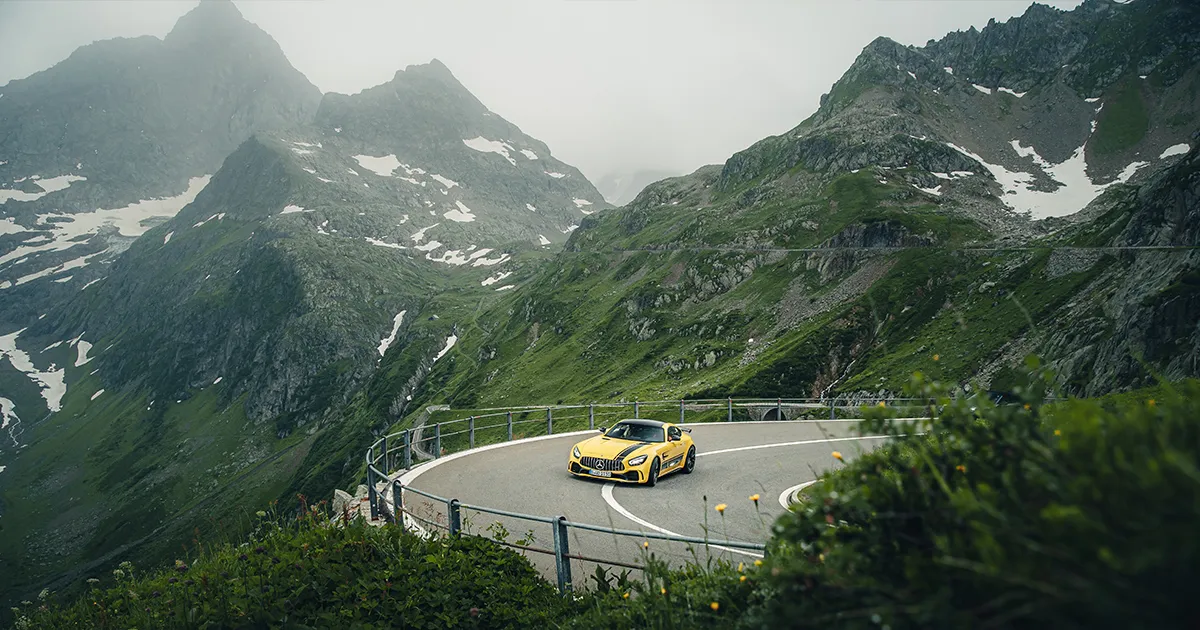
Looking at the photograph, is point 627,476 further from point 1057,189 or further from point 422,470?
point 1057,189

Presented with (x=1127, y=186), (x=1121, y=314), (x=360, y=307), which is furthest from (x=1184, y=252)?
(x=360, y=307)

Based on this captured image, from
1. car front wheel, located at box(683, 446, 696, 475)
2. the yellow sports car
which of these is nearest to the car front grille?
the yellow sports car

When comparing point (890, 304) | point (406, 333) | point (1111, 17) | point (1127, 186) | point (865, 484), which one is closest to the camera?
point (865, 484)

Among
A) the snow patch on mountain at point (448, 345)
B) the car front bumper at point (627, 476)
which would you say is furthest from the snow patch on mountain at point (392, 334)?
the car front bumper at point (627, 476)

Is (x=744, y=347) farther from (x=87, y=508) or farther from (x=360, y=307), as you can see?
(x=87, y=508)

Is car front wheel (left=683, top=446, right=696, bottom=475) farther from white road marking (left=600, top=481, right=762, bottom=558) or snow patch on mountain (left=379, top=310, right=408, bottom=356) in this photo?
snow patch on mountain (left=379, top=310, right=408, bottom=356)

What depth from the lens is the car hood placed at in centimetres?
1573

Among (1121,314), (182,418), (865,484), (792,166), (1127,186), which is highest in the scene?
(792,166)

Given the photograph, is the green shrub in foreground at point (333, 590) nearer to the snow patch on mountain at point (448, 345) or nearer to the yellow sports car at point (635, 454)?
the yellow sports car at point (635, 454)

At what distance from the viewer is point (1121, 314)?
37406 mm

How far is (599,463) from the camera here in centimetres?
1590

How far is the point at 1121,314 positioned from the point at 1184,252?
678 cm

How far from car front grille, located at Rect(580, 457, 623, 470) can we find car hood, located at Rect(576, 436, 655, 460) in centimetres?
10

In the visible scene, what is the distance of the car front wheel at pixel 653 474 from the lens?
15422mm
